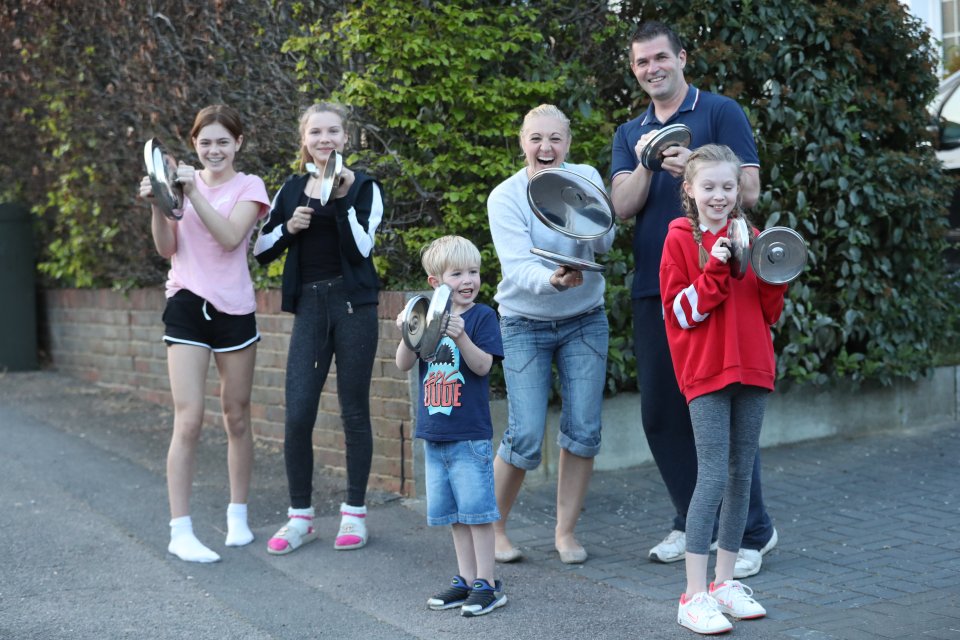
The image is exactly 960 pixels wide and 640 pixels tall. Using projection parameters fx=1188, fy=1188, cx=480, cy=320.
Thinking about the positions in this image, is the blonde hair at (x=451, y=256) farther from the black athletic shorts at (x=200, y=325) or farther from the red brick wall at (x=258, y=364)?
the red brick wall at (x=258, y=364)

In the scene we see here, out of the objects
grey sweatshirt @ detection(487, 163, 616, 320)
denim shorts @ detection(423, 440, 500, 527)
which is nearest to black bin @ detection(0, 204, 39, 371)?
grey sweatshirt @ detection(487, 163, 616, 320)

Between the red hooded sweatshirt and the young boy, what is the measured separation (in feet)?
2.32

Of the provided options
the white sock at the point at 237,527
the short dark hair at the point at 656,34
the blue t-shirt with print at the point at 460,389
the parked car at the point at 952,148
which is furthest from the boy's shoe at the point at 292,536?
A: the parked car at the point at 952,148

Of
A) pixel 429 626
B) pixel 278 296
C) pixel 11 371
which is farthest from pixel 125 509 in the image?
pixel 11 371

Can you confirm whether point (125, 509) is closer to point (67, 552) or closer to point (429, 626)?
point (67, 552)

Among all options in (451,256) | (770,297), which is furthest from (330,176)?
(770,297)

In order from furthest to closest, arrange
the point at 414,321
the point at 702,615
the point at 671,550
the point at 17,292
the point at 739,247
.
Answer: the point at 17,292, the point at 671,550, the point at 414,321, the point at 702,615, the point at 739,247

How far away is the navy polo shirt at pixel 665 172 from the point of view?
15.4 feet

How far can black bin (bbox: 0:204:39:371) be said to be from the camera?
1125 centimetres

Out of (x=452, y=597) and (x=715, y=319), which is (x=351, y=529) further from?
(x=715, y=319)

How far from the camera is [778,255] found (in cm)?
402

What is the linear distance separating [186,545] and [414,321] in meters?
1.86

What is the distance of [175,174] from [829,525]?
3.40 m

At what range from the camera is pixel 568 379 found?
506 centimetres
